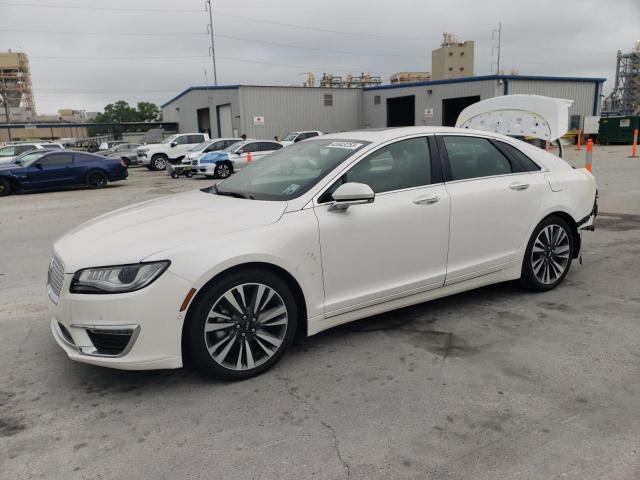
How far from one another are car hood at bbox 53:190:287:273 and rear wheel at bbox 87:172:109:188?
15.0 meters

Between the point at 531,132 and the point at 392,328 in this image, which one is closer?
the point at 392,328

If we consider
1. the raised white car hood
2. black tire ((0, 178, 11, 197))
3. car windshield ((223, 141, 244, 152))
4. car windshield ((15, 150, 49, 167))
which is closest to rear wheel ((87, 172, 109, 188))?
car windshield ((15, 150, 49, 167))

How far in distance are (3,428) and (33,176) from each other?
50.8 feet

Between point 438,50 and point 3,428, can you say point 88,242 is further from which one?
point 438,50

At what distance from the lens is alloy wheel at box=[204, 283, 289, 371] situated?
3317mm

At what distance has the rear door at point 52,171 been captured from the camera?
1652 cm

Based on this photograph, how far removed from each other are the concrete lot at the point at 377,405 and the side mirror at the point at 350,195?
1069 mm

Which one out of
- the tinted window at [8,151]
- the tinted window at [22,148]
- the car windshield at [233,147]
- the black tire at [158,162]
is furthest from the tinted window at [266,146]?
the tinted window at [8,151]

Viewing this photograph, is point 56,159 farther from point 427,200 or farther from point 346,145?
point 427,200

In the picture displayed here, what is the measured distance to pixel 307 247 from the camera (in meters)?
3.56

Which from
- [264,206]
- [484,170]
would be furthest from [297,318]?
[484,170]

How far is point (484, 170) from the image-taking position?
15.1 feet

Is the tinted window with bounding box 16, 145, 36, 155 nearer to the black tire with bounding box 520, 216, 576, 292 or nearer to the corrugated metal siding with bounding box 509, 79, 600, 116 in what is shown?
the black tire with bounding box 520, 216, 576, 292

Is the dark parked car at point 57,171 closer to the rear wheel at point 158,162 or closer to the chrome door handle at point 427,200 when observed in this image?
the rear wheel at point 158,162
